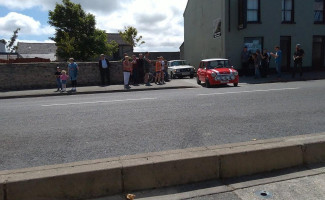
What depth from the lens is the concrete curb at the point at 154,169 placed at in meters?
3.35

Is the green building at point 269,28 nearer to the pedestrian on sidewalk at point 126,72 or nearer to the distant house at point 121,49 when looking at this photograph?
the pedestrian on sidewalk at point 126,72

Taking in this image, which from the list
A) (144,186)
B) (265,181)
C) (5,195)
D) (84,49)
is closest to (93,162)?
(144,186)

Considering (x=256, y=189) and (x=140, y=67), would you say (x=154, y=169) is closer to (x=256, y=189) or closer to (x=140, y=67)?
(x=256, y=189)

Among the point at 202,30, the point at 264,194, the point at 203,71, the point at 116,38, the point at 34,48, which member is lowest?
the point at 264,194

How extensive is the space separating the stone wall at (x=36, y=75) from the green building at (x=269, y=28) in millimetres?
9644

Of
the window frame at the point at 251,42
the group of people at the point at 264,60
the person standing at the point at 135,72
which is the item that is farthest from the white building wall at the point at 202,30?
the person standing at the point at 135,72

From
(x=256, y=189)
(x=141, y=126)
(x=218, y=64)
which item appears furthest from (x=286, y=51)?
(x=256, y=189)

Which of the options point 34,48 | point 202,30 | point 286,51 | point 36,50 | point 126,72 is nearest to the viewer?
point 126,72

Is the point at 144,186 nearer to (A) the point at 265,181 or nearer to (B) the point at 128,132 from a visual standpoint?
(A) the point at 265,181

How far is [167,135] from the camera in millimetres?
5816

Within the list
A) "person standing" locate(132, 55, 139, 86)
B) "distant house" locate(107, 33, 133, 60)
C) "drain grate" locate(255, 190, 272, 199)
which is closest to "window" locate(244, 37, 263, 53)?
"person standing" locate(132, 55, 139, 86)

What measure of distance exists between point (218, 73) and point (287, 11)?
11.0 m

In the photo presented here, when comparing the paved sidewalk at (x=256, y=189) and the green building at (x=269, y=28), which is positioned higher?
the green building at (x=269, y=28)

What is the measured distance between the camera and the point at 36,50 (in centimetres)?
6694
